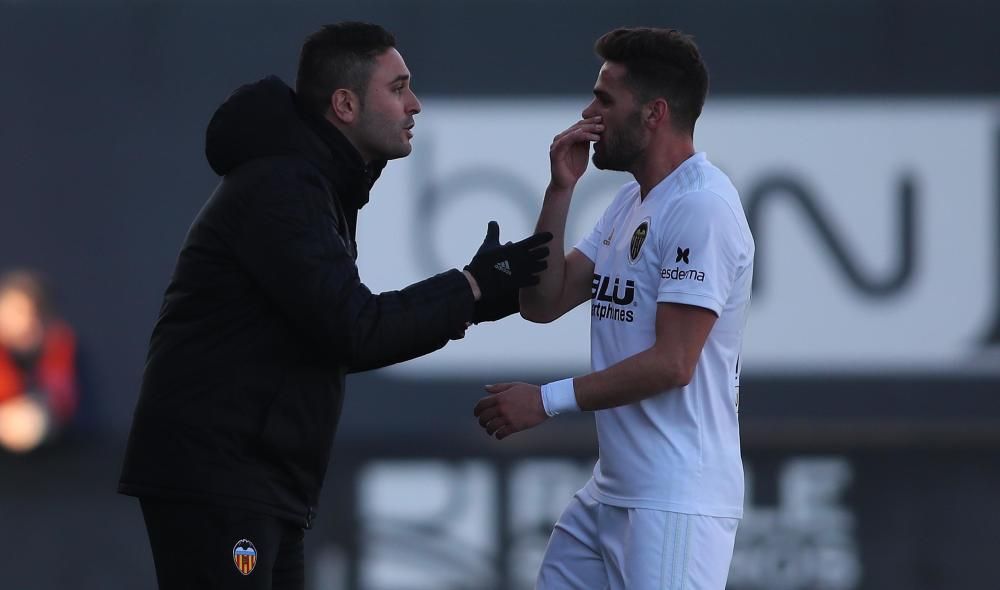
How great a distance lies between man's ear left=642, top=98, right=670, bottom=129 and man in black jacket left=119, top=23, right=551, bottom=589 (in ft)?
1.45

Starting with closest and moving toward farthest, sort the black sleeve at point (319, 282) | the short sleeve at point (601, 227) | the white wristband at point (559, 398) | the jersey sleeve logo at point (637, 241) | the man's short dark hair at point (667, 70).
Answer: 1. the black sleeve at point (319, 282)
2. the white wristband at point (559, 398)
3. the jersey sleeve logo at point (637, 241)
4. the man's short dark hair at point (667, 70)
5. the short sleeve at point (601, 227)

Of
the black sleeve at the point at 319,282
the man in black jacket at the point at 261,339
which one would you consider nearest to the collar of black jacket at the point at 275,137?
the man in black jacket at the point at 261,339

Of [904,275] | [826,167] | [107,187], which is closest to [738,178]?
[826,167]

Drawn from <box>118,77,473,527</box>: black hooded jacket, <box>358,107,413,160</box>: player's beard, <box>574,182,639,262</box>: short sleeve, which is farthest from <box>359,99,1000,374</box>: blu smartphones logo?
<box>118,77,473,527</box>: black hooded jacket

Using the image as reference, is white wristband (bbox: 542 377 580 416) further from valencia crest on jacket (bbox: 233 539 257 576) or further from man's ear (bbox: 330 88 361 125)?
man's ear (bbox: 330 88 361 125)

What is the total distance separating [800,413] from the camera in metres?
5.79

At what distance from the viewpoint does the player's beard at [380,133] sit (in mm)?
3387

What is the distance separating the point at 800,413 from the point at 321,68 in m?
3.13

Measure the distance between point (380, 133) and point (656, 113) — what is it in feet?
2.22

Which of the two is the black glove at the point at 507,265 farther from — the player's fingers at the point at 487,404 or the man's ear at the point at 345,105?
the man's ear at the point at 345,105

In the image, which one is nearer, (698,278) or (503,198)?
(698,278)

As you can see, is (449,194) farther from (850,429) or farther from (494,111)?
(850,429)

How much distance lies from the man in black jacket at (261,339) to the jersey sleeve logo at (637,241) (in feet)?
0.78

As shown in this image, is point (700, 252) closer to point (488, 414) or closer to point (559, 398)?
point (559, 398)
